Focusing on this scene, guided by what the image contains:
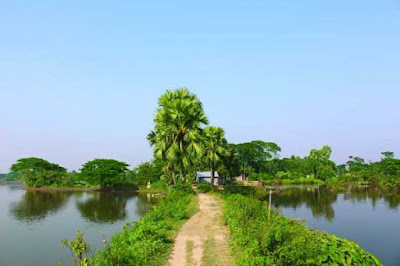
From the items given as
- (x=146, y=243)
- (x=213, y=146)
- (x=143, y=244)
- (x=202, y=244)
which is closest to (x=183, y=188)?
(x=202, y=244)

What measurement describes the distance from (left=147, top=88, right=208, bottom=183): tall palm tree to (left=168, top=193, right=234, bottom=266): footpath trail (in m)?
11.8

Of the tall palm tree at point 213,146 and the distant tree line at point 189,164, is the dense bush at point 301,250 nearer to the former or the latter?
the distant tree line at point 189,164

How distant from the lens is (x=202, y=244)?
41.0 feet

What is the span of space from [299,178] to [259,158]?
464 inches

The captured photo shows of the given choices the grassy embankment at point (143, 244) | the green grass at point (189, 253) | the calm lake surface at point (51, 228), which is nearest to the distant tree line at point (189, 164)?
the calm lake surface at point (51, 228)

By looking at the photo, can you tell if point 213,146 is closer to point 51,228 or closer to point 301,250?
point 51,228

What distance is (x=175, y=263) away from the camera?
404 inches

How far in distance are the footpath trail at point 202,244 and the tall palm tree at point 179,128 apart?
11822 mm

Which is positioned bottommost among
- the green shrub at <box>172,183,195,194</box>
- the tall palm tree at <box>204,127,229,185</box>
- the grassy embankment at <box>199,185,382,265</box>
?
the grassy embankment at <box>199,185,382,265</box>

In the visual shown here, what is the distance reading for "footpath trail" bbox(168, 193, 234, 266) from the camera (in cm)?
1051

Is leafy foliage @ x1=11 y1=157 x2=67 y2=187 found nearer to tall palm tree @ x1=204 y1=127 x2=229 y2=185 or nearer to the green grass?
tall palm tree @ x1=204 y1=127 x2=229 y2=185

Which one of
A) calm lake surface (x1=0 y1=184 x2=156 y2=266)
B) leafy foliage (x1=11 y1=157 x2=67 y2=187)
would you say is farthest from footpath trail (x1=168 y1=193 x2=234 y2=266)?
leafy foliage (x1=11 y1=157 x2=67 y2=187)

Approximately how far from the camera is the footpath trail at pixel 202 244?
10.5 metres

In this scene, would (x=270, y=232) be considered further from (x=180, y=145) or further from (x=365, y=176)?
(x=365, y=176)
